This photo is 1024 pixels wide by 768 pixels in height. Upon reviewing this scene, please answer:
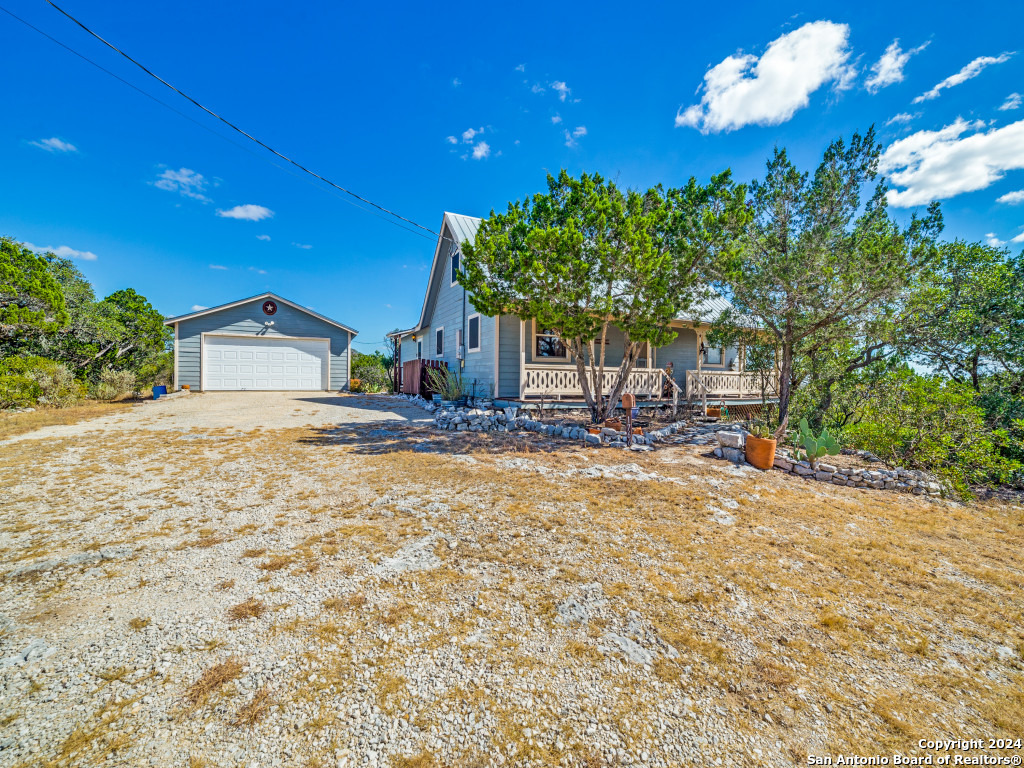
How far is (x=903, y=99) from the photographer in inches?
312

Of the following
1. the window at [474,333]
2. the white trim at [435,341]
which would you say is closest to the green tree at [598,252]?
the window at [474,333]

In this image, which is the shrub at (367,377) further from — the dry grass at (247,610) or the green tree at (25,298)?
the dry grass at (247,610)

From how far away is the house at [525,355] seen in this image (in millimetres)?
11242

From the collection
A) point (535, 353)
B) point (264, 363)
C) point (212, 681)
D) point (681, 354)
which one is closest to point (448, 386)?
point (535, 353)

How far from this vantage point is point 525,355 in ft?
40.1

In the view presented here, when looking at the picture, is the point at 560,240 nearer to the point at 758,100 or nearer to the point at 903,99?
the point at 758,100

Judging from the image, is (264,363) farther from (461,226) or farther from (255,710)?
(255,710)

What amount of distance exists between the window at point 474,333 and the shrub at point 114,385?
1188cm

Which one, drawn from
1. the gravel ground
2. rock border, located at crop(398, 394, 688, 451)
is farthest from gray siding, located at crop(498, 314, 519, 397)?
the gravel ground

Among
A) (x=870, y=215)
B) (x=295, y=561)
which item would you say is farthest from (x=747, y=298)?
(x=295, y=561)

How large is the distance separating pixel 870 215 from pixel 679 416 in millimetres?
6204

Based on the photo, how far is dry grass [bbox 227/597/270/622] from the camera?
2238 millimetres

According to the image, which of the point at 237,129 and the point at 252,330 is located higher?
the point at 237,129

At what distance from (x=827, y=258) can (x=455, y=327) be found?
1086 centimetres
